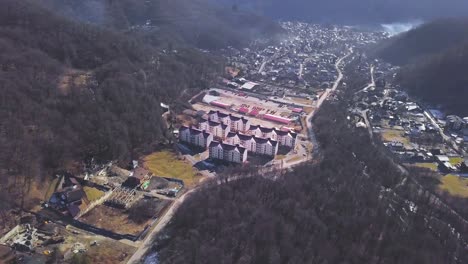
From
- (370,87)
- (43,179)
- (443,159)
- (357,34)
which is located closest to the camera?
(43,179)


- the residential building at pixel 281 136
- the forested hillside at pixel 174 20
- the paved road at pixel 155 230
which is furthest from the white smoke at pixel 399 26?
the paved road at pixel 155 230

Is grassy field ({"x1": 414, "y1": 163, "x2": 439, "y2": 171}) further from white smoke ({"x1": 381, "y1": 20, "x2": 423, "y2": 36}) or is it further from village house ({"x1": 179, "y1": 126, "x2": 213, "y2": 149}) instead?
white smoke ({"x1": 381, "y1": 20, "x2": 423, "y2": 36})

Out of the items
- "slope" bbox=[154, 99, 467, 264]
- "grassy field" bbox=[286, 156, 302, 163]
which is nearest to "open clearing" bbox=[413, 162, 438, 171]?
"slope" bbox=[154, 99, 467, 264]

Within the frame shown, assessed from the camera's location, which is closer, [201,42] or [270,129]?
[270,129]

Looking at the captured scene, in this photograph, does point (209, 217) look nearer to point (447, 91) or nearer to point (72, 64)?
point (72, 64)

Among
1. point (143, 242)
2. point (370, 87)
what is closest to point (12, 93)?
point (143, 242)

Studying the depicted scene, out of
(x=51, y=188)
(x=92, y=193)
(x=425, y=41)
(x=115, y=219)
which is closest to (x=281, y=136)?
(x=92, y=193)

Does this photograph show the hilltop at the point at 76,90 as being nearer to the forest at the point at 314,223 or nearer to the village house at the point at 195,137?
the village house at the point at 195,137
